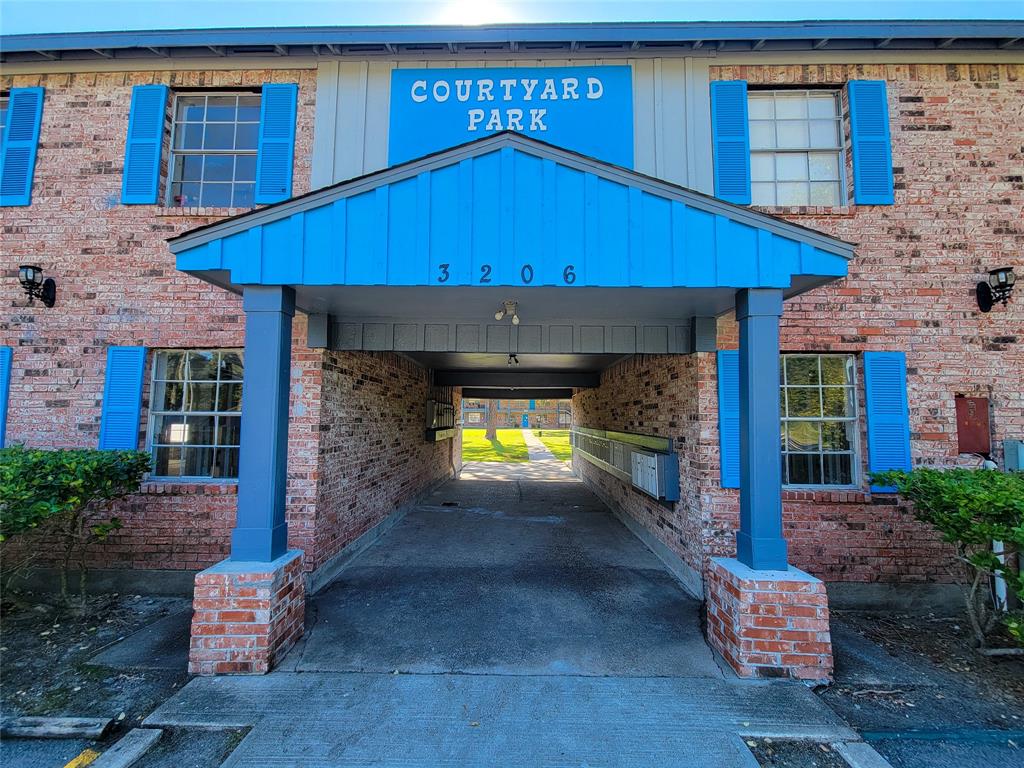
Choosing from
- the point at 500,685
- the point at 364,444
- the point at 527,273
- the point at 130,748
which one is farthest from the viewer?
the point at 364,444

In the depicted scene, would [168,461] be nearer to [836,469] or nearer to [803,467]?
[803,467]

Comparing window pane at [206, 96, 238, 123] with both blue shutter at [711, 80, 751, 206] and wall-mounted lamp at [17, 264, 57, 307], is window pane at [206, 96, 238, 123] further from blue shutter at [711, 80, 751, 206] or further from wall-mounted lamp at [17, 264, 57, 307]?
blue shutter at [711, 80, 751, 206]

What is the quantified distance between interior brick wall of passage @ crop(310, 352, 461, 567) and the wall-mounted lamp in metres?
3.20

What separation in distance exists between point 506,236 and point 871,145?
15.4 feet

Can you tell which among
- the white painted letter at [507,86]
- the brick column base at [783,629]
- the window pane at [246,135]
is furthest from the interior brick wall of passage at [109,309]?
the brick column base at [783,629]

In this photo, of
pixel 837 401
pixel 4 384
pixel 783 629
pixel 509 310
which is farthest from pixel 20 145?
pixel 837 401

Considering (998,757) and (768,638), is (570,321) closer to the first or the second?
(768,638)

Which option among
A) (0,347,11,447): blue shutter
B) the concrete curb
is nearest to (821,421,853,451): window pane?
the concrete curb

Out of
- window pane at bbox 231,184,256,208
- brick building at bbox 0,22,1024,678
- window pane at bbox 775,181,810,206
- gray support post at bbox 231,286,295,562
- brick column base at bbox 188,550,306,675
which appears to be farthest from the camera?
window pane at bbox 231,184,256,208

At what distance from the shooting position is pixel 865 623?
4.44 metres

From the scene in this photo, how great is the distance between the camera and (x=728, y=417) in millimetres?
4867

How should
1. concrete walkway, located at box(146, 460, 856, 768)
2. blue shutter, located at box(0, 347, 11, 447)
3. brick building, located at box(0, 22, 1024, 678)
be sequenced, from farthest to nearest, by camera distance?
blue shutter, located at box(0, 347, 11, 447) < brick building, located at box(0, 22, 1024, 678) < concrete walkway, located at box(146, 460, 856, 768)

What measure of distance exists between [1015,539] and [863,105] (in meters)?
4.76

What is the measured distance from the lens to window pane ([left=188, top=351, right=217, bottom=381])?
208 inches
